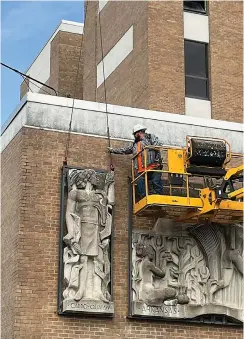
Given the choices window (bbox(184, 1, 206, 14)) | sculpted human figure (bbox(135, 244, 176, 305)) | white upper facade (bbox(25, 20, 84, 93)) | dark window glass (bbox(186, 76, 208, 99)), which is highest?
white upper facade (bbox(25, 20, 84, 93))

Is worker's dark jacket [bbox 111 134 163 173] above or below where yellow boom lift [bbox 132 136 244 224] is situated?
above

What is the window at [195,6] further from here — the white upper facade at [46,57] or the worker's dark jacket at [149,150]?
the worker's dark jacket at [149,150]

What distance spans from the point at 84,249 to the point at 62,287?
999 mm

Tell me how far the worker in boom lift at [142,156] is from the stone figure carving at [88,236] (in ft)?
2.25

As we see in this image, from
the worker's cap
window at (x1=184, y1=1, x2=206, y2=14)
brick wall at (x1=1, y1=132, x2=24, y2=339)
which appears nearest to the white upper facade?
window at (x1=184, y1=1, x2=206, y2=14)

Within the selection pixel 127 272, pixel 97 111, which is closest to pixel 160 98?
pixel 97 111

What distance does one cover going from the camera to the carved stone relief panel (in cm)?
1941

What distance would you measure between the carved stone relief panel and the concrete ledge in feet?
8.00

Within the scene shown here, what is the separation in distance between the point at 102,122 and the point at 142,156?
5.35ft

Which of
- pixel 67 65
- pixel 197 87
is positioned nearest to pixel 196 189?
pixel 197 87

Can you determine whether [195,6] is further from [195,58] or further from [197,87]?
[197,87]

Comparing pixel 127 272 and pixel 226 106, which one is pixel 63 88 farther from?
pixel 127 272

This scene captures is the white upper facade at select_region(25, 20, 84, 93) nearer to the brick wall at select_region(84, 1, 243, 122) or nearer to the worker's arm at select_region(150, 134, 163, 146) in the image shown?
the brick wall at select_region(84, 1, 243, 122)

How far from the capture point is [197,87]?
28188 mm
